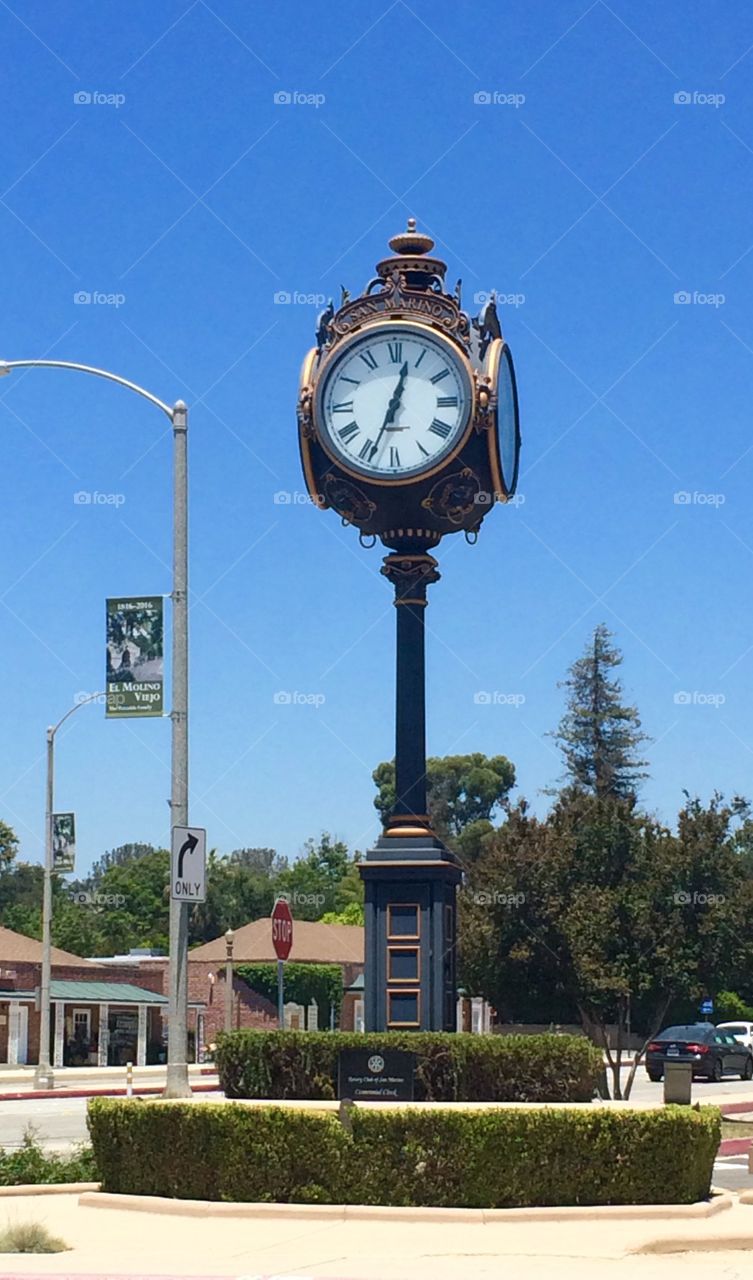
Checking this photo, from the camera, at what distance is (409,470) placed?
21.1 metres

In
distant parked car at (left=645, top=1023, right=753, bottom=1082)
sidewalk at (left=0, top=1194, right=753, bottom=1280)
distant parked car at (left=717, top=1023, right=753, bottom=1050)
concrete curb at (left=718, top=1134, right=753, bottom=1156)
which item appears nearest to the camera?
sidewalk at (left=0, top=1194, right=753, bottom=1280)

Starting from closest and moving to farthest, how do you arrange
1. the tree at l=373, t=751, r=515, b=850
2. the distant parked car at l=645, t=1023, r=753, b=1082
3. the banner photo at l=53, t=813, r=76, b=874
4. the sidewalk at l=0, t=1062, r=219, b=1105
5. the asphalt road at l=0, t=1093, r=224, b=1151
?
the asphalt road at l=0, t=1093, r=224, b=1151
the sidewalk at l=0, t=1062, r=219, b=1105
the distant parked car at l=645, t=1023, r=753, b=1082
the banner photo at l=53, t=813, r=76, b=874
the tree at l=373, t=751, r=515, b=850

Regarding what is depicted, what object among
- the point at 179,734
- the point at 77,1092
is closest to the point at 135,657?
the point at 179,734

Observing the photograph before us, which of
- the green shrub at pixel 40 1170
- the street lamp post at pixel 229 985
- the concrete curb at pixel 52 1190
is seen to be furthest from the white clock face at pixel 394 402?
the street lamp post at pixel 229 985

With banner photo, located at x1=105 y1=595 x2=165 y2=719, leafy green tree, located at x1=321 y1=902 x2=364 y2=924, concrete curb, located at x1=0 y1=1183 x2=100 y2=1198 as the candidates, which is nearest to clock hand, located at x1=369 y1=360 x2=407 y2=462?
banner photo, located at x1=105 y1=595 x2=165 y2=719

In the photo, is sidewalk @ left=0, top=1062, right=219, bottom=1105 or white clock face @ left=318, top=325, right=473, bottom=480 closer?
white clock face @ left=318, top=325, right=473, bottom=480

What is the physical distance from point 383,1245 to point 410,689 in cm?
863

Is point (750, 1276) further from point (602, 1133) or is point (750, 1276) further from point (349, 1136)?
point (349, 1136)

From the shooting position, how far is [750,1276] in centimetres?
1250

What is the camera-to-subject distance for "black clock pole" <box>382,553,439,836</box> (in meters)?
21.0

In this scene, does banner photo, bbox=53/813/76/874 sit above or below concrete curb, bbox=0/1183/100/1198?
above

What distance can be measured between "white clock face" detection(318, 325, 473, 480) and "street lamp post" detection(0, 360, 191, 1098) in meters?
2.49

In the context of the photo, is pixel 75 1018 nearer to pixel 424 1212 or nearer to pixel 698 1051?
pixel 698 1051

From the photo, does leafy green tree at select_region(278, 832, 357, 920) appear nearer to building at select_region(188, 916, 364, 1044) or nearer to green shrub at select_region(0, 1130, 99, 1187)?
building at select_region(188, 916, 364, 1044)
